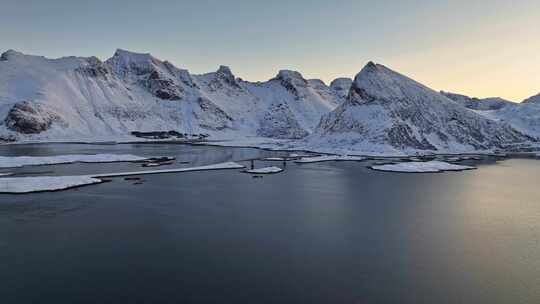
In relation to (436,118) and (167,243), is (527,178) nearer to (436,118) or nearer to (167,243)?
(167,243)

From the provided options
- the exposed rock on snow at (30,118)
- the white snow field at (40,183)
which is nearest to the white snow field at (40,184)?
the white snow field at (40,183)

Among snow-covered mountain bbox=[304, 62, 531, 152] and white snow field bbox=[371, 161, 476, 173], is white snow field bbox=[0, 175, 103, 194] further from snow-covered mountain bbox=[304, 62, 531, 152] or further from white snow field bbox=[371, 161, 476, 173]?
snow-covered mountain bbox=[304, 62, 531, 152]

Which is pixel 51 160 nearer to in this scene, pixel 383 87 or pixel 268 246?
pixel 268 246

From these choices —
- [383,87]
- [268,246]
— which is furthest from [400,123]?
[268,246]

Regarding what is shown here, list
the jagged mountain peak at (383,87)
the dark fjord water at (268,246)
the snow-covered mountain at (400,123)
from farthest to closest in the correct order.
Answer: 1. the jagged mountain peak at (383,87)
2. the snow-covered mountain at (400,123)
3. the dark fjord water at (268,246)

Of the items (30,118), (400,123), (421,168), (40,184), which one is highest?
(30,118)

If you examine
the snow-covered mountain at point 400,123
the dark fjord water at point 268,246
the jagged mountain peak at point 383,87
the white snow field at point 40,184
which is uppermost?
the jagged mountain peak at point 383,87

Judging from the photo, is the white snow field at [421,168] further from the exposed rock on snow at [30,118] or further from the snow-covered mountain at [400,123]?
the exposed rock on snow at [30,118]
